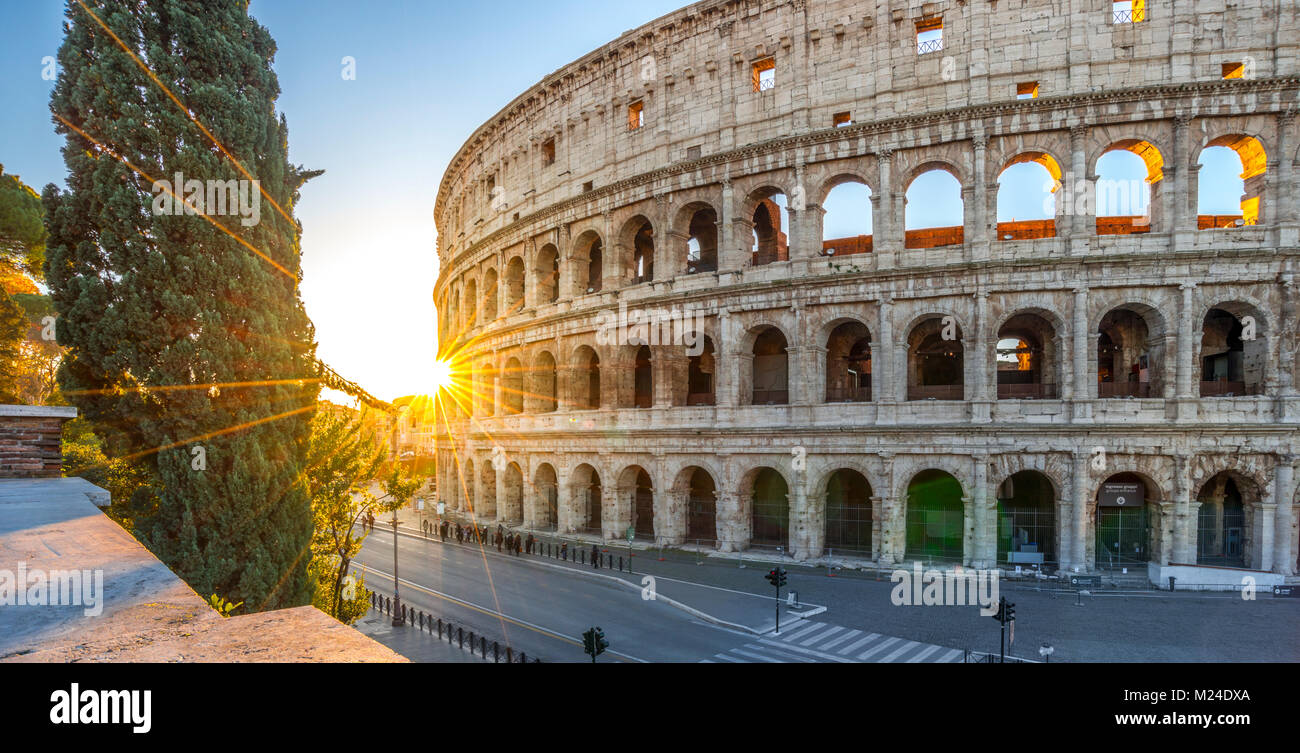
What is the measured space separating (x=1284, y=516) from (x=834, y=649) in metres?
17.3

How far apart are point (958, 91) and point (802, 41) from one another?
21.1ft

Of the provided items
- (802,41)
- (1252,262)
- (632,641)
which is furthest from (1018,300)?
(632,641)

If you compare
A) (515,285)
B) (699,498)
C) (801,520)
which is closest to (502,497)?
(699,498)

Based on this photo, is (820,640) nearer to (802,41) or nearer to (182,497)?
(182,497)

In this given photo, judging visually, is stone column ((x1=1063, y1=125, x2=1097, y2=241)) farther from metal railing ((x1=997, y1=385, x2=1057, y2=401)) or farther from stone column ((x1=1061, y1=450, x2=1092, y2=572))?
stone column ((x1=1061, y1=450, x2=1092, y2=572))

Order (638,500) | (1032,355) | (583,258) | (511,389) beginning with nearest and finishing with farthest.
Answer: (1032,355) < (638,500) < (583,258) < (511,389)

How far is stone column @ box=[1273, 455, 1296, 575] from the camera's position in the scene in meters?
21.0

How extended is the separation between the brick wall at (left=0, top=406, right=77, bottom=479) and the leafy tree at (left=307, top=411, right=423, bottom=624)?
5.14 metres

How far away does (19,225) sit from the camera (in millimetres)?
15773

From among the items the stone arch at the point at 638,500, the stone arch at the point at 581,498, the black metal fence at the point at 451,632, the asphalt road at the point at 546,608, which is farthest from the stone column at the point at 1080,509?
the stone arch at the point at 581,498

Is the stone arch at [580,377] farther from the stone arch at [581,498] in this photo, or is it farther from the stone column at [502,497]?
the stone column at [502,497]

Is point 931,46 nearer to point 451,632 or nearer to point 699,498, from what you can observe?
point 699,498

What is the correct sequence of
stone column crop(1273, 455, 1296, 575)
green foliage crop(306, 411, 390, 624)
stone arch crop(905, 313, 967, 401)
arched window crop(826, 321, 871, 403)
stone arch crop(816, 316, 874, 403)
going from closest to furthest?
1. green foliage crop(306, 411, 390, 624)
2. stone column crop(1273, 455, 1296, 575)
3. stone arch crop(905, 313, 967, 401)
4. stone arch crop(816, 316, 874, 403)
5. arched window crop(826, 321, 871, 403)

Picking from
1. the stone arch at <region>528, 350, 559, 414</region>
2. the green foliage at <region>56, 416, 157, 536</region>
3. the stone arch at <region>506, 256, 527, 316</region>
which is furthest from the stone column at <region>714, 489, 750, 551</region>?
the green foliage at <region>56, 416, 157, 536</region>
